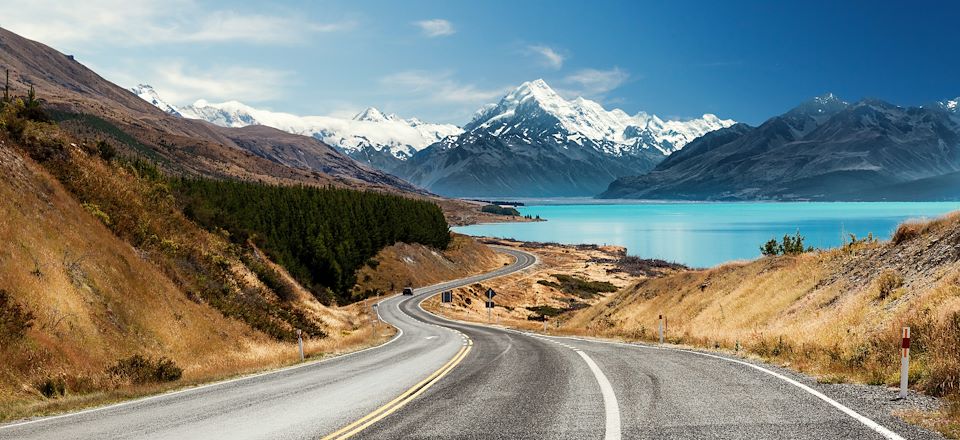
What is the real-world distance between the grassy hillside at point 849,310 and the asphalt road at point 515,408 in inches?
61.2

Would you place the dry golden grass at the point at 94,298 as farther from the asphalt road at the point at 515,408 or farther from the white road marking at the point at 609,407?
the white road marking at the point at 609,407

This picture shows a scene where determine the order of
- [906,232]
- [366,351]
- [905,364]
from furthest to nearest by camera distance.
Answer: [366,351], [906,232], [905,364]

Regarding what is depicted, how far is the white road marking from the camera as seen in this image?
26.3ft

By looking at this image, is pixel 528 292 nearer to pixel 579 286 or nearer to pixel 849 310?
pixel 579 286

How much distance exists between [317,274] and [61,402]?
7294 centimetres

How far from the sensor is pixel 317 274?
83812 millimetres

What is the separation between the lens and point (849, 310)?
19234 mm

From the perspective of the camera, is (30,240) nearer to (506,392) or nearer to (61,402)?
(61,402)

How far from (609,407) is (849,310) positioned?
533 inches

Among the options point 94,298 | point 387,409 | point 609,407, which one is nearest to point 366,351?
point 94,298

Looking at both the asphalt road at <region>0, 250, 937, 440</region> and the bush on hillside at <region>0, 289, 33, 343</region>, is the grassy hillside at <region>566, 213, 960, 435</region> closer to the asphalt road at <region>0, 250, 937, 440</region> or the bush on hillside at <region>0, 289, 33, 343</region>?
the asphalt road at <region>0, 250, 937, 440</region>

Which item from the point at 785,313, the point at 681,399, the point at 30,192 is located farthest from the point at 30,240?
the point at 785,313

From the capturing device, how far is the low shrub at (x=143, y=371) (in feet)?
52.9

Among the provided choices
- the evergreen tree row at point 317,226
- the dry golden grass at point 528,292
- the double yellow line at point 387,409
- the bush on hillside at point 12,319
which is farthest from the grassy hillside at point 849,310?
the evergreen tree row at point 317,226
